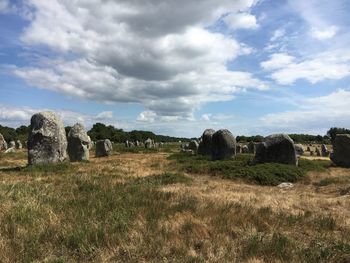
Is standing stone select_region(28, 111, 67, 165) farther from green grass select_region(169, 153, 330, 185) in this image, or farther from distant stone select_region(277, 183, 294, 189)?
distant stone select_region(277, 183, 294, 189)

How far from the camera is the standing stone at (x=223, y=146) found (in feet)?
104

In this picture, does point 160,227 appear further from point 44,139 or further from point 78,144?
point 78,144

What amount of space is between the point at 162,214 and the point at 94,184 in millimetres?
4819

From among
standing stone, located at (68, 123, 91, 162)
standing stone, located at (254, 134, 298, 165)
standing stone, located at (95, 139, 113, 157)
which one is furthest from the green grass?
standing stone, located at (95, 139, 113, 157)

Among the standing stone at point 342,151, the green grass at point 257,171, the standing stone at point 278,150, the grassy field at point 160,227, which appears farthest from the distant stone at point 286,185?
the standing stone at point 342,151

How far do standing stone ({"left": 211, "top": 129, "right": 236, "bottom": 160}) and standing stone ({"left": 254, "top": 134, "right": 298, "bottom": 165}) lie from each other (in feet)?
15.1

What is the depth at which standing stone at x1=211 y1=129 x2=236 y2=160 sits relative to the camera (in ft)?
104

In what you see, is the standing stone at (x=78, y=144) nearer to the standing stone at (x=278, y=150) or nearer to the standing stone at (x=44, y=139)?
the standing stone at (x=44, y=139)

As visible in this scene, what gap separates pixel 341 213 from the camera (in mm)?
11641

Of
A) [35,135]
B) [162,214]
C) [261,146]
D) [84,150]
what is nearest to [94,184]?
[162,214]

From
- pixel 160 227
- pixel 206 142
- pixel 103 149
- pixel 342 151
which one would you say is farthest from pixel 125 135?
pixel 160 227

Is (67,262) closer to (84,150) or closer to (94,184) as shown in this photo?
(94,184)

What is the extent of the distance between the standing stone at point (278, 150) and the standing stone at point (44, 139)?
11.9 metres

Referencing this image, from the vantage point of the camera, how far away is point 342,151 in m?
29.4
